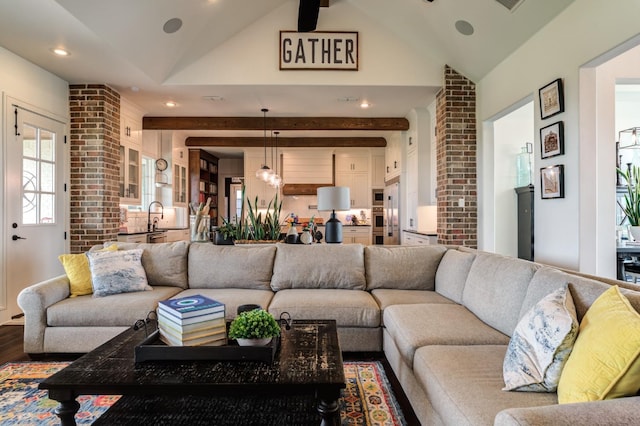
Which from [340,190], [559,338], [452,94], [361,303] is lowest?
[361,303]

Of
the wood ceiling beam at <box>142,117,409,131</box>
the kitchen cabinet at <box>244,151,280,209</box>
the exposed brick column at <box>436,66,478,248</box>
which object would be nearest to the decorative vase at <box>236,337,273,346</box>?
the exposed brick column at <box>436,66,478,248</box>

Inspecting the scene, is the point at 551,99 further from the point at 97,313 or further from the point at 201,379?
the point at 97,313

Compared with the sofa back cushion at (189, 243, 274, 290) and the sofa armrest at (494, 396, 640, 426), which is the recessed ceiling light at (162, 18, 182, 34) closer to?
the sofa back cushion at (189, 243, 274, 290)

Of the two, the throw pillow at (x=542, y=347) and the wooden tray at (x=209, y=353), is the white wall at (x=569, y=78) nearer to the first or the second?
the throw pillow at (x=542, y=347)

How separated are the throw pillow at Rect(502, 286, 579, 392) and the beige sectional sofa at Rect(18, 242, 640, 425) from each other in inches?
1.9

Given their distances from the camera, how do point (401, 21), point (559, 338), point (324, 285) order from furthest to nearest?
point (401, 21)
point (324, 285)
point (559, 338)

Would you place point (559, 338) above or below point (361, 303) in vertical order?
above

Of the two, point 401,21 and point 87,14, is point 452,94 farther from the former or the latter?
point 87,14

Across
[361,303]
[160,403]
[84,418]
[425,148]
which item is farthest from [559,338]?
[425,148]

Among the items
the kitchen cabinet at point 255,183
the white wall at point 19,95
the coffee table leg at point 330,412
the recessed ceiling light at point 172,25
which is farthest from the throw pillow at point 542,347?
the kitchen cabinet at point 255,183

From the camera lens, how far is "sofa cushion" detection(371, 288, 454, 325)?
2.69 metres

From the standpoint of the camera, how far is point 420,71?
4.59m

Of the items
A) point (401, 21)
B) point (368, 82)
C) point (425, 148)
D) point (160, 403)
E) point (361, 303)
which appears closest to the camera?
point (160, 403)

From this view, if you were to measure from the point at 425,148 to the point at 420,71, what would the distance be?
1.51 m
